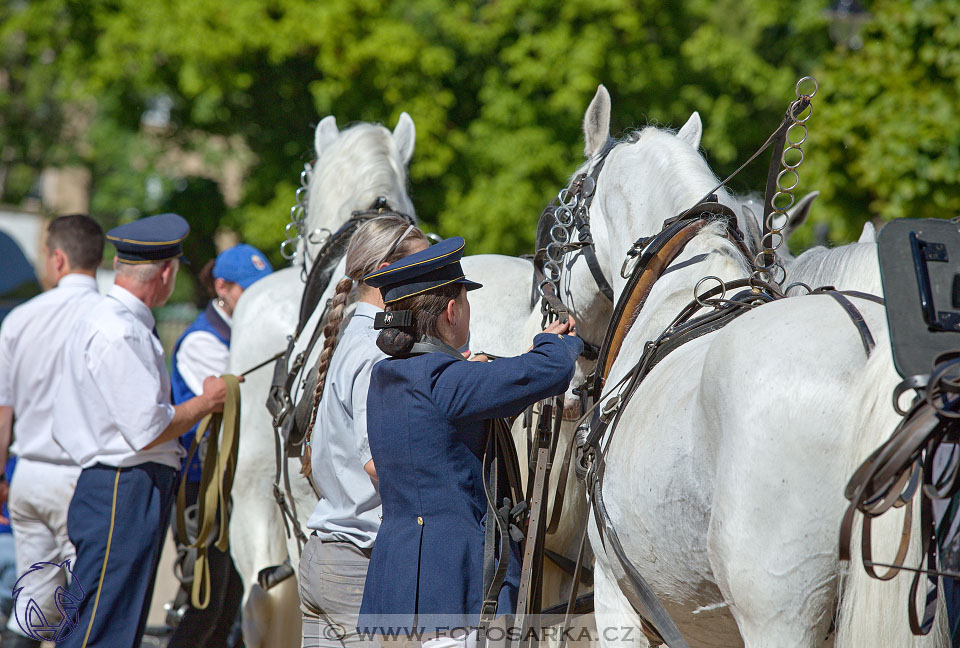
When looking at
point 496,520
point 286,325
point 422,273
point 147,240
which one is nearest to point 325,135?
point 286,325

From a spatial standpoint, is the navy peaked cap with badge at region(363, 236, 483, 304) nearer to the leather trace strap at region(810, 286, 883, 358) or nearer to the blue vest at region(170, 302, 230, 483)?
the leather trace strap at region(810, 286, 883, 358)

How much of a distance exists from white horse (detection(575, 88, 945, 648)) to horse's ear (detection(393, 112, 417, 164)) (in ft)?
8.19

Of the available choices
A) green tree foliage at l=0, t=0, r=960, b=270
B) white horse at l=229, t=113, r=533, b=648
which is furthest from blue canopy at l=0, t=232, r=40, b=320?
white horse at l=229, t=113, r=533, b=648

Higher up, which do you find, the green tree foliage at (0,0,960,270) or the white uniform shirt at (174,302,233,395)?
the green tree foliage at (0,0,960,270)

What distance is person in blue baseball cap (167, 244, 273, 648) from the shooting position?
4902 millimetres

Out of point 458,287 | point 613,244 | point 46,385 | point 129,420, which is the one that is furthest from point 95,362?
point 613,244

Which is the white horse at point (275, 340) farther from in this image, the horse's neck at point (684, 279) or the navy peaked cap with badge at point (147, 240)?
the horse's neck at point (684, 279)

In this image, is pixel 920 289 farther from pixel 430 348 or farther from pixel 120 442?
pixel 120 442

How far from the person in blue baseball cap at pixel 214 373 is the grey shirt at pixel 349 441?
→ 7.05 feet

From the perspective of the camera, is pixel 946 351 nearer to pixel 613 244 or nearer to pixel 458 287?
pixel 458 287

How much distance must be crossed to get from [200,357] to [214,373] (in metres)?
0.11

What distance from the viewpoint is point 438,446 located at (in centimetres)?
243

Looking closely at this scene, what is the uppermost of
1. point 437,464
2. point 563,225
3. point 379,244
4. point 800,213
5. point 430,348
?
point 800,213

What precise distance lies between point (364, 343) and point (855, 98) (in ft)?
22.6
